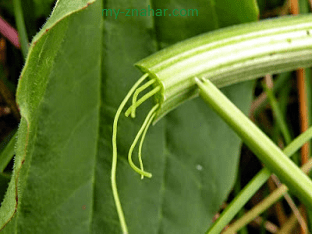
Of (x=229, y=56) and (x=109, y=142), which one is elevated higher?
(x=229, y=56)

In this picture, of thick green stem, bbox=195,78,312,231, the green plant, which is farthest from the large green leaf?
thick green stem, bbox=195,78,312,231

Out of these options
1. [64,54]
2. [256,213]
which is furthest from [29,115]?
[256,213]

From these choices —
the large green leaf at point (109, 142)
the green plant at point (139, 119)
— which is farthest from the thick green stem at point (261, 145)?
the large green leaf at point (109, 142)

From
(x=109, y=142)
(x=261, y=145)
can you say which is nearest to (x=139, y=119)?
(x=109, y=142)

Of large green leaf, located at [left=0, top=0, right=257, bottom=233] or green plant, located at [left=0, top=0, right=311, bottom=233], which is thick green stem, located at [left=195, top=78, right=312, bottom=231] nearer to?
green plant, located at [left=0, top=0, right=311, bottom=233]

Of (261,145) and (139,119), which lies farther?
(139,119)

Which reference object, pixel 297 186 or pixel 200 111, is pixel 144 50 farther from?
pixel 297 186

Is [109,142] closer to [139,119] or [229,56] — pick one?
[139,119]

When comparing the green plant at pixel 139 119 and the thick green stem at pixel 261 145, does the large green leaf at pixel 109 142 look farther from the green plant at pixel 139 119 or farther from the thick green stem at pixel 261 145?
the thick green stem at pixel 261 145
